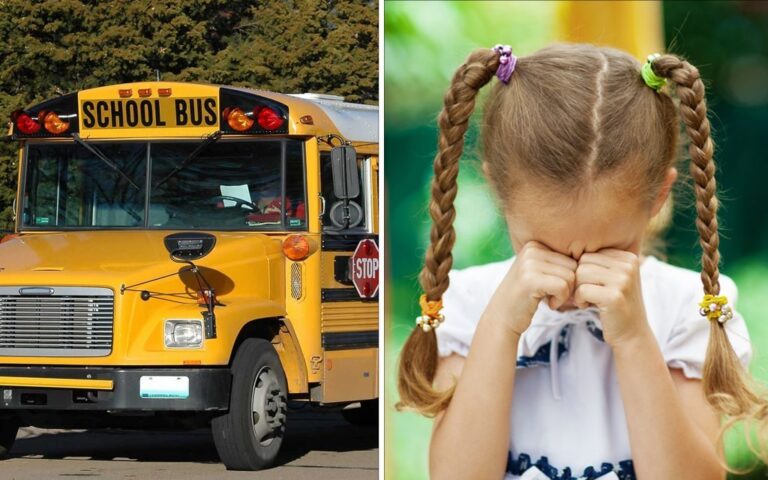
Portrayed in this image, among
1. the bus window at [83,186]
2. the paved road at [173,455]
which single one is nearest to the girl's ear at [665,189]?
the paved road at [173,455]

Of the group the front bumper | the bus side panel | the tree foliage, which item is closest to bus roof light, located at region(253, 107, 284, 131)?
the bus side panel

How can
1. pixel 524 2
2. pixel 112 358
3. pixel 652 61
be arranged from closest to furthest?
pixel 652 61, pixel 524 2, pixel 112 358

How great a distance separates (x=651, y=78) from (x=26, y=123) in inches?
305

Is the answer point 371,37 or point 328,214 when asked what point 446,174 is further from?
point 371,37

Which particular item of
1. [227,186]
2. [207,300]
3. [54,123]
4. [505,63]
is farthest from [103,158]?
[505,63]

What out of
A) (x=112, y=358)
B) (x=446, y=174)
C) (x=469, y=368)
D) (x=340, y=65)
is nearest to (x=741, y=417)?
(x=469, y=368)

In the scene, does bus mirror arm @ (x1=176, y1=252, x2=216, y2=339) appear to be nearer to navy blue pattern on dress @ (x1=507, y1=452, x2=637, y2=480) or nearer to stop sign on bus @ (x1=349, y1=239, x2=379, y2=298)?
stop sign on bus @ (x1=349, y1=239, x2=379, y2=298)

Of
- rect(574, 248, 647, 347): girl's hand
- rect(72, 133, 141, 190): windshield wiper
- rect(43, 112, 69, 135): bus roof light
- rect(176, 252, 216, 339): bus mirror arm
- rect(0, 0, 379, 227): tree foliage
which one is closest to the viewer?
rect(574, 248, 647, 347): girl's hand

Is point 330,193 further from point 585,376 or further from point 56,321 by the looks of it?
point 585,376

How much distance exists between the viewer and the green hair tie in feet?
9.92

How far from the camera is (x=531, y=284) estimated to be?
3.04 meters

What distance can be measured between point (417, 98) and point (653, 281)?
64 cm

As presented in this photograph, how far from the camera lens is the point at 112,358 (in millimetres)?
8969

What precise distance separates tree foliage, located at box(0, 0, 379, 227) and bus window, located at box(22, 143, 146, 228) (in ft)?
42.4
